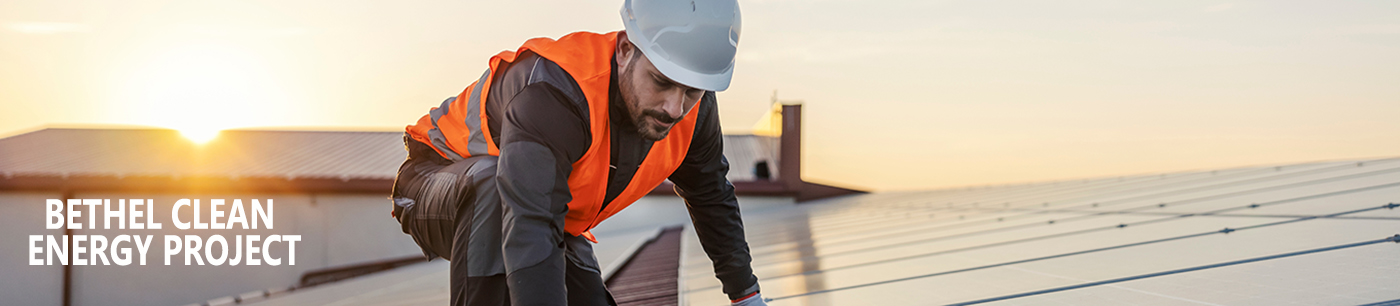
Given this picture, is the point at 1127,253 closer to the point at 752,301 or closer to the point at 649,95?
the point at 752,301

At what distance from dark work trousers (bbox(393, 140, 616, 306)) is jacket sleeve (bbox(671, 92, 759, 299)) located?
0.33 meters

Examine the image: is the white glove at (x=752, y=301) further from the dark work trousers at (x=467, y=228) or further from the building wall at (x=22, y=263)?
the building wall at (x=22, y=263)

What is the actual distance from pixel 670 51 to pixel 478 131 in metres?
0.47

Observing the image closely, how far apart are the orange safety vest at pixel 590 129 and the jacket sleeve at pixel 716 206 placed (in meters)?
0.12

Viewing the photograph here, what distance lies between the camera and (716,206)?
2.32 m

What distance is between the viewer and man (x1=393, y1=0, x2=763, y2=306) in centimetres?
166

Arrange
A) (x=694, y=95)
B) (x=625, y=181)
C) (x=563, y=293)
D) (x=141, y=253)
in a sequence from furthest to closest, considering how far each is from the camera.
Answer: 1. (x=141, y=253)
2. (x=625, y=181)
3. (x=694, y=95)
4. (x=563, y=293)

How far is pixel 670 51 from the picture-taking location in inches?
70.2

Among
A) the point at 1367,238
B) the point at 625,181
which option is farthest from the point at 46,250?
the point at 1367,238

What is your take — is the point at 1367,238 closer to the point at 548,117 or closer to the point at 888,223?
the point at 548,117

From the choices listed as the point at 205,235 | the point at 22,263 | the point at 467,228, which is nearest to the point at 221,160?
the point at 205,235

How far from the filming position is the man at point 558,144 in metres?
1.66

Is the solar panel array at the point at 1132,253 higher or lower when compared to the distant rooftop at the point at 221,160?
lower

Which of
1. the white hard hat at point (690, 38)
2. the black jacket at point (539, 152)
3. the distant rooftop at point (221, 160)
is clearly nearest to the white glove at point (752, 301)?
the black jacket at point (539, 152)
